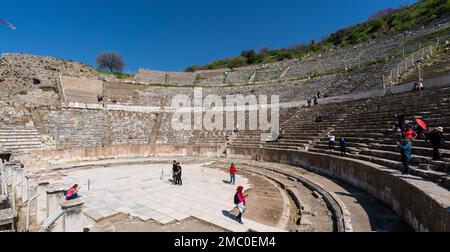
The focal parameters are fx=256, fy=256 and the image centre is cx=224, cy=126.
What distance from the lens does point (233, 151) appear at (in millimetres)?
22312

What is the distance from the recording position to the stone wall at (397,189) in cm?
526

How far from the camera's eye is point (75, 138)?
72.4ft

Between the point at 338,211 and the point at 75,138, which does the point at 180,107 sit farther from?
the point at 338,211

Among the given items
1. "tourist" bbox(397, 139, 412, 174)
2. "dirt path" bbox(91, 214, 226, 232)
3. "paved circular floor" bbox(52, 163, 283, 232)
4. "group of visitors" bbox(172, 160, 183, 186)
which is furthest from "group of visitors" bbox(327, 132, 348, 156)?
"dirt path" bbox(91, 214, 226, 232)

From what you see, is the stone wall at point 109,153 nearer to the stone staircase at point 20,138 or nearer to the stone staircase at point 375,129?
the stone staircase at point 20,138

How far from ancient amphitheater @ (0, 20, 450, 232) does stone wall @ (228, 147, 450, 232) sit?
0.17ft

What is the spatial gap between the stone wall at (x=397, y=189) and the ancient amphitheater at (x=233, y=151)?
0.05m

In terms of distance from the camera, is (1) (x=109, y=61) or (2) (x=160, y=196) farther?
(1) (x=109, y=61)

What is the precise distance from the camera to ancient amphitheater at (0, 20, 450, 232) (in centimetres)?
732

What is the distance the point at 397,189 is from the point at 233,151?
15.3m

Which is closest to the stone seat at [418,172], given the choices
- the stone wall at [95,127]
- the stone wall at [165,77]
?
the stone wall at [95,127]

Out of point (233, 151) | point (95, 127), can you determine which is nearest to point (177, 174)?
point (233, 151)

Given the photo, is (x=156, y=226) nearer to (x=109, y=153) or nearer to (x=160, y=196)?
(x=160, y=196)
